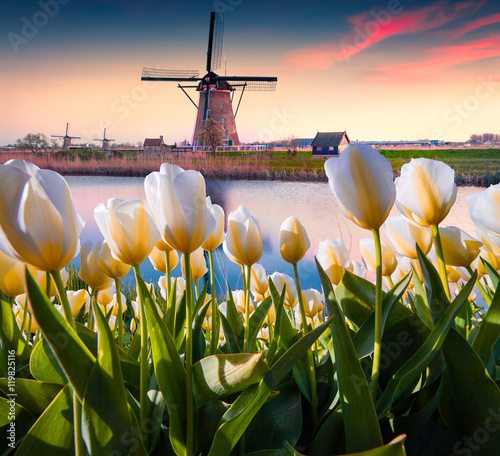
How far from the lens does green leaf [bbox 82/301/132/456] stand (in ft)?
0.92

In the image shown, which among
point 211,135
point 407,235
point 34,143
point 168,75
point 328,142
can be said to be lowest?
point 407,235

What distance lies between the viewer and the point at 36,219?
1.00 ft

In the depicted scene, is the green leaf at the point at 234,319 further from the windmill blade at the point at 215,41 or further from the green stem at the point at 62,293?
the windmill blade at the point at 215,41

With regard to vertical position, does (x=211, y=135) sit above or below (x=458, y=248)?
above

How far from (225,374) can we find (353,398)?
97 mm

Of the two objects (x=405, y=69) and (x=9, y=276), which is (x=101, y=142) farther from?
(x=9, y=276)

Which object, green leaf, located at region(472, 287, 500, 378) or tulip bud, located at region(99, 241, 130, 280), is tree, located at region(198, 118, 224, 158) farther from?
green leaf, located at region(472, 287, 500, 378)

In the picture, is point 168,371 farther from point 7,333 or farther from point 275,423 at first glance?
point 7,333

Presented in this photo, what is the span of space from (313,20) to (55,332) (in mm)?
27121

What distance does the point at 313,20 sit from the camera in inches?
955

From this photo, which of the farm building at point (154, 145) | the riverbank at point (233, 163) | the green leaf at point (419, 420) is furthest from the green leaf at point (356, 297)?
the farm building at point (154, 145)

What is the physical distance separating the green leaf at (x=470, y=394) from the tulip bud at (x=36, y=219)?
0.31 metres

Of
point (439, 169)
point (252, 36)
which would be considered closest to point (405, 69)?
point (252, 36)

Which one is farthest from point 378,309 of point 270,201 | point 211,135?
point 270,201
